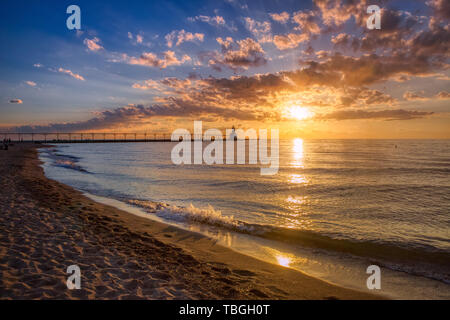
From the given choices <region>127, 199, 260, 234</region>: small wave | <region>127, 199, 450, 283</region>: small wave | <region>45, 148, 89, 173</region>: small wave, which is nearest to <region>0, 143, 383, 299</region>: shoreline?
<region>127, 199, 260, 234</region>: small wave

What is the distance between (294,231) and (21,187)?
58.7 ft

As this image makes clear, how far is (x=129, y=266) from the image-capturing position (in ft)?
20.9

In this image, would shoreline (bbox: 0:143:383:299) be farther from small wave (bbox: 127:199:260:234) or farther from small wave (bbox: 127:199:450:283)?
small wave (bbox: 127:199:450:283)

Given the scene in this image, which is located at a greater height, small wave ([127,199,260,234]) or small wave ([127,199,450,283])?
small wave ([127,199,260,234])

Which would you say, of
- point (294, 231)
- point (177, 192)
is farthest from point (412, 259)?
point (177, 192)

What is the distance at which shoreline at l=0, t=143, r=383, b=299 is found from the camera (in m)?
5.18

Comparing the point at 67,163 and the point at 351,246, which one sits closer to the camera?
the point at 351,246

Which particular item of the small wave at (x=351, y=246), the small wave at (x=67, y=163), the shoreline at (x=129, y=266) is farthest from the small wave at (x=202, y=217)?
the small wave at (x=67, y=163)

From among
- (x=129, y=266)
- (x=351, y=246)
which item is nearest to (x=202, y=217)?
(x=129, y=266)

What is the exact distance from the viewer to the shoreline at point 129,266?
17.0 ft

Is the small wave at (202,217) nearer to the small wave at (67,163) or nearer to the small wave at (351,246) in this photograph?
the small wave at (351,246)

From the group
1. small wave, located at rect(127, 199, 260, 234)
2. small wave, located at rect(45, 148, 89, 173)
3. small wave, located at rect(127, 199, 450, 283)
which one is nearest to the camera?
small wave, located at rect(127, 199, 450, 283)

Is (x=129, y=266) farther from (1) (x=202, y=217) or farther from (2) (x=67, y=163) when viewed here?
(2) (x=67, y=163)
